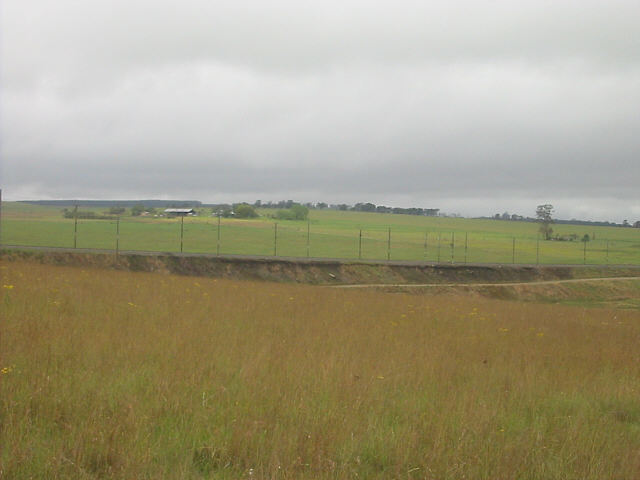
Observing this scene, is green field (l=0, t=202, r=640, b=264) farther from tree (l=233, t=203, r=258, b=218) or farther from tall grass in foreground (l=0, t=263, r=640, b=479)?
tall grass in foreground (l=0, t=263, r=640, b=479)

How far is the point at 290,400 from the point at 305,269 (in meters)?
32.6

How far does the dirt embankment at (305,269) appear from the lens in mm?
33844

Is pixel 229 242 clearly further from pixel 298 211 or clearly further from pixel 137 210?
pixel 298 211

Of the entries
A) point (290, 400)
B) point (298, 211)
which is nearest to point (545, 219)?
point (298, 211)

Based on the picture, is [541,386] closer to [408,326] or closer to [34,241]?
[408,326]

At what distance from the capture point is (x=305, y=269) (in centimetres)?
3831

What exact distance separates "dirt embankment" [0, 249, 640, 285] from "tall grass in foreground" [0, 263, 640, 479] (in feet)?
80.0

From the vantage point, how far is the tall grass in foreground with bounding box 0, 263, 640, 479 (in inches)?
174

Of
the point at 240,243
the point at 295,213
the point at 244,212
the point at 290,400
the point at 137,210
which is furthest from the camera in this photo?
the point at 295,213

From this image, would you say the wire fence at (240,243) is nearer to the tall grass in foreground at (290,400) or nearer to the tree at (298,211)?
the tall grass in foreground at (290,400)

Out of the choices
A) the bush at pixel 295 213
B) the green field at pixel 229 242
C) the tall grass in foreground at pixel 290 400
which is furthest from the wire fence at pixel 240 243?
the bush at pixel 295 213

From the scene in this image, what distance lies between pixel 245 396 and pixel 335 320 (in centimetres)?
634

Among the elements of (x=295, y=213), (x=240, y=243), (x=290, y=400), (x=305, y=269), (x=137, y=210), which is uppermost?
(x=295, y=213)

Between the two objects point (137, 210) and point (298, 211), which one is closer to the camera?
point (137, 210)
